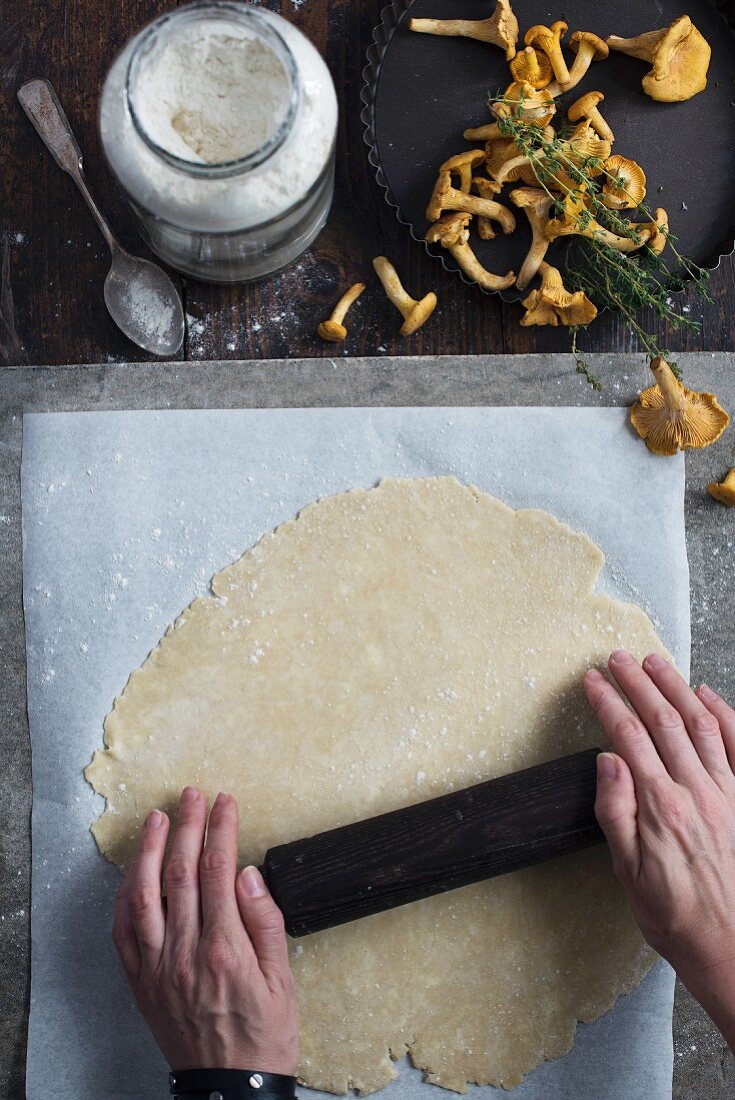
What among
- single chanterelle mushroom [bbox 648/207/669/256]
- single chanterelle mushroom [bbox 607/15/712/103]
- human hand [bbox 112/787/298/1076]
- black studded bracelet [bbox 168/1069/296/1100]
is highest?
single chanterelle mushroom [bbox 607/15/712/103]

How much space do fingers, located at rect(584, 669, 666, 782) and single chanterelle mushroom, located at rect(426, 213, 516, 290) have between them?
590mm

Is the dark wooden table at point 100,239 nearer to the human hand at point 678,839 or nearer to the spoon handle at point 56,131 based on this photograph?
the spoon handle at point 56,131

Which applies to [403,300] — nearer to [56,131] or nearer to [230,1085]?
[56,131]

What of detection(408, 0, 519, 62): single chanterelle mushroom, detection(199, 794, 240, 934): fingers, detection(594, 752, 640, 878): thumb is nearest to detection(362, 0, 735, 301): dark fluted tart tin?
detection(408, 0, 519, 62): single chanterelle mushroom

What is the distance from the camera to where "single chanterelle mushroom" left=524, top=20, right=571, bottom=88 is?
118 cm

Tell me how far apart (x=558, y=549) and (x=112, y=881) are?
0.80m

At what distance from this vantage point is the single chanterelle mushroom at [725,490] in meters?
1.26

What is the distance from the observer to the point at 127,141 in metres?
0.97

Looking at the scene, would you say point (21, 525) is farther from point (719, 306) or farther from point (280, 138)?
point (719, 306)

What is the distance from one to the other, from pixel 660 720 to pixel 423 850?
0.37 m

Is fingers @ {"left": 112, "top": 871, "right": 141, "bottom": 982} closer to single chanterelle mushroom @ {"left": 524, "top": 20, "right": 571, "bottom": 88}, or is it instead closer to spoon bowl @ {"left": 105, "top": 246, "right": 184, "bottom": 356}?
spoon bowl @ {"left": 105, "top": 246, "right": 184, "bottom": 356}

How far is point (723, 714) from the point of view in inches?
46.8

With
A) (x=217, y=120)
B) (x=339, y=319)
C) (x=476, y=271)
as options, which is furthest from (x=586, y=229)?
(x=217, y=120)

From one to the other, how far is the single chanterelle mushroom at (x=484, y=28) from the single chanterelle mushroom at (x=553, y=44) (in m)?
0.02
